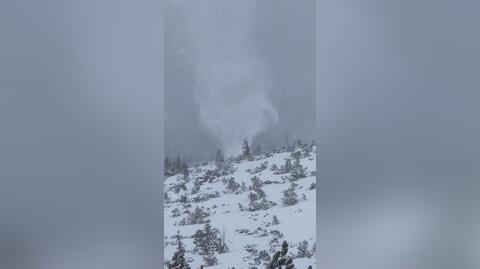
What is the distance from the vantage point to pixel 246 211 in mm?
3602

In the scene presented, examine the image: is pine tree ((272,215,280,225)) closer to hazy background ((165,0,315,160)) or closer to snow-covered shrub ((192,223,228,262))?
snow-covered shrub ((192,223,228,262))

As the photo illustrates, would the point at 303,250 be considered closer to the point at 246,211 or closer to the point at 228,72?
the point at 246,211

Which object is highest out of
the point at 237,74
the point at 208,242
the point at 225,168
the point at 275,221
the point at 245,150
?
the point at 237,74

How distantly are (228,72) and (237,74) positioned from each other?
0.20ft

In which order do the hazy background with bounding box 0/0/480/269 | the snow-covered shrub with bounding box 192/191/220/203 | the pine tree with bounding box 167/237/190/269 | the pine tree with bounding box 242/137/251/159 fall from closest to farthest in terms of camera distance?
the hazy background with bounding box 0/0/480/269 → the pine tree with bounding box 167/237/190/269 → the snow-covered shrub with bounding box 192/191/220/203 → the pine tree with bounding box 242/137/251/159

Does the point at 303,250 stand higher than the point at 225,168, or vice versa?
the point at 225,168
